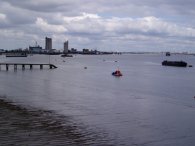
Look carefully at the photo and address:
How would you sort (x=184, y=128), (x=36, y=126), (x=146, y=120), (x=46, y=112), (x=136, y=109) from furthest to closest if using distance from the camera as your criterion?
1. (x=136, y=109)
2. (x=46, y=112)
3. (x=146, y=120)
4. (x=184, y=128)
5. (x=36, y=126)

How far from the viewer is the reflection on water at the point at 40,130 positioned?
2212cm

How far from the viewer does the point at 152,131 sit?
27.1 metres

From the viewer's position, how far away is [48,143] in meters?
21.6

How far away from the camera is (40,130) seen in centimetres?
2497

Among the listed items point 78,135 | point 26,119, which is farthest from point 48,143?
point 26,119

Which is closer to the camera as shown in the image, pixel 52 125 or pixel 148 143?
pixel 148 143

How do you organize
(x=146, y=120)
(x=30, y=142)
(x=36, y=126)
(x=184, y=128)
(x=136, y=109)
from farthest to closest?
(x=136, y=109)
(x=146, y=120)
(x=184, y=128)
(x=36, y=126)
(x=30, y=142)

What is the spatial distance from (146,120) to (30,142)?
12.9m

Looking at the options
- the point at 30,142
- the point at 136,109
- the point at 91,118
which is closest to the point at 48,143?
the point at 30,142

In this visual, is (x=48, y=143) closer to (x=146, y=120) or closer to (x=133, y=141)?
(x=133, y=141)

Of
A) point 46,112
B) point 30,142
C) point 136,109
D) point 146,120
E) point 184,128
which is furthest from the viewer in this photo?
point 136,109

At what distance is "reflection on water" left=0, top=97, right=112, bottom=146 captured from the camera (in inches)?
871

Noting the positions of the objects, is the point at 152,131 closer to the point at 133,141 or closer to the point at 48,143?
the point at 133,141

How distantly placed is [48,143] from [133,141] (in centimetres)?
542
